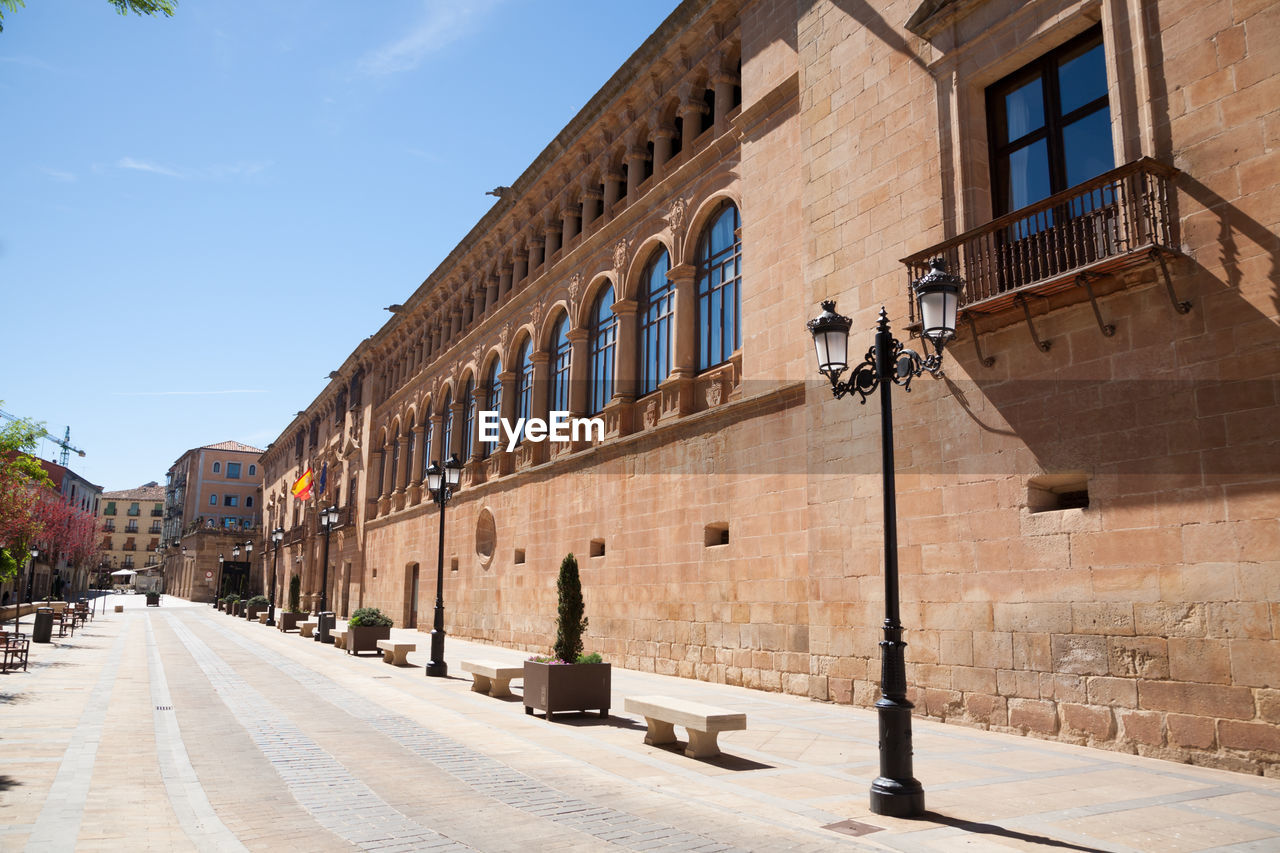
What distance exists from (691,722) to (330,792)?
11.1 feet

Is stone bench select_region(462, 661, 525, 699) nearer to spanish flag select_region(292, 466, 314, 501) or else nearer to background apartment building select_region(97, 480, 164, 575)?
spanish flag select_region(292, 466, 314, 501)

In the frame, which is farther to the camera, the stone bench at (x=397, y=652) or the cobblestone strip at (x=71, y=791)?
the stone bench at (x=397, y=652)

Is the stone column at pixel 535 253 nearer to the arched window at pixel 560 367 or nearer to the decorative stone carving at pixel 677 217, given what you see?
the arched window at pixel 560 367

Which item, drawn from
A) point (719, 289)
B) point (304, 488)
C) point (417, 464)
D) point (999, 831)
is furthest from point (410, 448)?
point (999, 831)

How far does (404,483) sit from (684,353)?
24170 mm

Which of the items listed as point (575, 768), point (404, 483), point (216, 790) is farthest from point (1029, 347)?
point (404, 483)

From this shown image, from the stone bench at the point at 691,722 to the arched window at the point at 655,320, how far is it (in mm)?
10985

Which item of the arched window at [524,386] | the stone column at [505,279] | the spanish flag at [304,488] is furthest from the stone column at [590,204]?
the spanish flag at [304,488]

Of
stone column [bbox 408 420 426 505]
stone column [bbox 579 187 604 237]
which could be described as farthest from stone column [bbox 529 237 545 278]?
stone column [bbox 408 420 426 505]

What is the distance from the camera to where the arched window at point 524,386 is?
1053 inches

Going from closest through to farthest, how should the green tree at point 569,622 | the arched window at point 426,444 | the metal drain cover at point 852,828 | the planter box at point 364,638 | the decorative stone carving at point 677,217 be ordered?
the metal drain cover at point 852,828 → the green tree at point 569,622 → the decorative stone carving at point 677,217 → the planter box at point 364,638 → the arched window at point 426,444

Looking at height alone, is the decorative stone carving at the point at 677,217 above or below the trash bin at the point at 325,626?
above

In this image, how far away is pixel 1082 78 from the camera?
10867 millimetres

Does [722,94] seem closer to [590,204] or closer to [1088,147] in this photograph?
[590,204]
